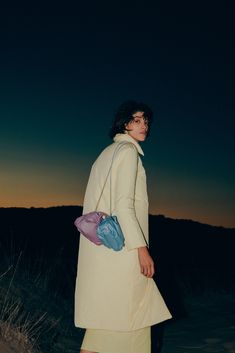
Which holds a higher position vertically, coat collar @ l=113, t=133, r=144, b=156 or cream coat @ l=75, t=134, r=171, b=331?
coat collar @ l=113, t=133, r=144, b=156

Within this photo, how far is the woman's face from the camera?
3.47m

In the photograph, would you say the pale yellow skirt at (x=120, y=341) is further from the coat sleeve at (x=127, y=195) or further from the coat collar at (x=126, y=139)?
the coat collar at (x=126, y=139)

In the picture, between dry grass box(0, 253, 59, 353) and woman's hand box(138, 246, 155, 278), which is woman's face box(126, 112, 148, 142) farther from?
dry grass box(0, 253, 59, 353)

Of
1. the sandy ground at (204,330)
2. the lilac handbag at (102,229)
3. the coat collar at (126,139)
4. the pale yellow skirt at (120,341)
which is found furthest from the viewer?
the sandy ground at (204,330)

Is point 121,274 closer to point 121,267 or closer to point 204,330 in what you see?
point 121,267

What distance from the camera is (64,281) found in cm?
963

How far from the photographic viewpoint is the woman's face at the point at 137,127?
11.4 ft

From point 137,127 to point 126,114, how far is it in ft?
0.36

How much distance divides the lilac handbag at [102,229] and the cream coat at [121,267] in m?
0.05

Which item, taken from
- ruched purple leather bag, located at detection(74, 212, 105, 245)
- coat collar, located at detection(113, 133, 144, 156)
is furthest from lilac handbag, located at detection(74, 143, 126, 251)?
coat collar, located at detection(113, 133, 144, 156)

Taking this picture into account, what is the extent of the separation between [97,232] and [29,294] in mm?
4850

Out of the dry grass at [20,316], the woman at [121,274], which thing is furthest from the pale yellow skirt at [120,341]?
the dry grass at [20,316]

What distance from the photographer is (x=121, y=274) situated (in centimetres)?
324

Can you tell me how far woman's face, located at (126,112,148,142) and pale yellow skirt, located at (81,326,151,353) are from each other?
1.13 metres
